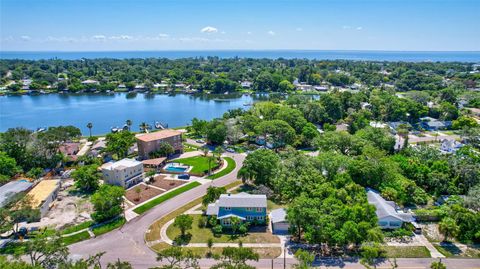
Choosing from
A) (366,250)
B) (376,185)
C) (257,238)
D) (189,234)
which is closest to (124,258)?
(189,234)

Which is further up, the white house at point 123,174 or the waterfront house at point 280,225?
the white house at point 123,174

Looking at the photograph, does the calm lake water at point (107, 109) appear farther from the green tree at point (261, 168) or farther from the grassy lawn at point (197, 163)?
the green tree at point (261, 168)

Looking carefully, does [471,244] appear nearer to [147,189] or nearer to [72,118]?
[147,189]

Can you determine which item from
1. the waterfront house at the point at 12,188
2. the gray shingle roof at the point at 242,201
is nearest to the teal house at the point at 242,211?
the gray shingle roof at the point at 242,201

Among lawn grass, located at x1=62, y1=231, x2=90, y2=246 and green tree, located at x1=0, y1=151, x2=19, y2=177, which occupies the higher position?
green tree, located at x1=0, y1=151, x2=19, y2=177

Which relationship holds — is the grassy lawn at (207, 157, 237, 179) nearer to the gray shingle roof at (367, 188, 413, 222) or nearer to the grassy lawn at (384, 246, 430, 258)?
the gray shingle roof at (367, 188, 413, 222)

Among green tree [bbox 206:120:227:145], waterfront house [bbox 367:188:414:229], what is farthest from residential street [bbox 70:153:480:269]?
green tree [bbox 206:120:227:145]
